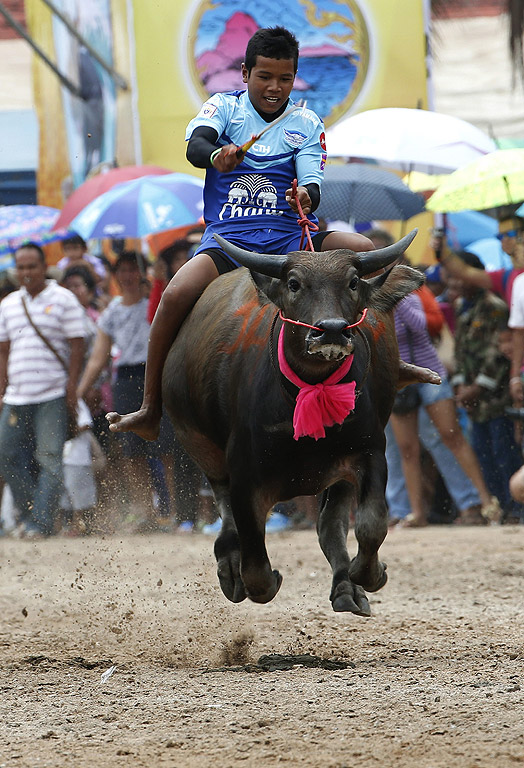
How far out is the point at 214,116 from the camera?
5324 millimetres

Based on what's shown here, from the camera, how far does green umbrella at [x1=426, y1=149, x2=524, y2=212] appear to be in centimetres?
879

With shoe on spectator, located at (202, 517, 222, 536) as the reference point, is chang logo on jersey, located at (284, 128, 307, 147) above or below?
above

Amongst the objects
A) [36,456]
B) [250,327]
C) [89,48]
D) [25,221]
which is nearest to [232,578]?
[250,327]

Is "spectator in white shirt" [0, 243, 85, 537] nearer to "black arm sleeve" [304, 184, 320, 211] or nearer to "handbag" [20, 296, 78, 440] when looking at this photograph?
"handbag" [20, 296, 78, 440]

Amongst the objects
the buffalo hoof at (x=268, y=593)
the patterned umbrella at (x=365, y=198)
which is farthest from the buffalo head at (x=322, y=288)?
the patterned umbrella at (x=365, y=198)

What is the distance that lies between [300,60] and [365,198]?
2.24 meters

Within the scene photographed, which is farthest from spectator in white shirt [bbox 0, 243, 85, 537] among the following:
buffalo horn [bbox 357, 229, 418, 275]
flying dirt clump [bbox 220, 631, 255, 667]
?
buffalo horn [bbox 357, 229, 418, 275]

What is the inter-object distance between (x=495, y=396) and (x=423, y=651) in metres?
4.25

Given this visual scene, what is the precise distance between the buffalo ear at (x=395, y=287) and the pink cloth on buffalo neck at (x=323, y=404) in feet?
1.41

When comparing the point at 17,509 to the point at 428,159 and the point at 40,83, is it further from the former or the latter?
the point at 40,83

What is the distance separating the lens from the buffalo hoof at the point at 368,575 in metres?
5.10

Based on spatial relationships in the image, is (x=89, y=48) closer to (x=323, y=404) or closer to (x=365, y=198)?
(x=365, y=198)

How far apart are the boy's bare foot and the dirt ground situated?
1.10 metres

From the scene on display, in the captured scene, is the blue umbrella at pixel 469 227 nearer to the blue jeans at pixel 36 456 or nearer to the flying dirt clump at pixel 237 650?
the blue jeans at pixel 36 456
